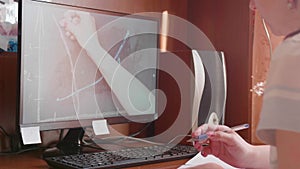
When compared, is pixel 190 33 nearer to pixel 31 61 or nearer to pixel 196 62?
pixel 196 62

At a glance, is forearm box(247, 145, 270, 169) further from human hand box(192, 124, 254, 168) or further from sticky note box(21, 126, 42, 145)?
sticky note box(21, 126, 42, 145)

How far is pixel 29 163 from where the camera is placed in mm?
1183

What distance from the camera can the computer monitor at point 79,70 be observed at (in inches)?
45.6

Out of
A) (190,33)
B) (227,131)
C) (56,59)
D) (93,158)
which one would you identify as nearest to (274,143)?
(227,131)

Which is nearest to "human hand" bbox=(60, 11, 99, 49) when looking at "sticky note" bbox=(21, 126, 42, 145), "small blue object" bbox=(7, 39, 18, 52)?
"small blue object" bbox=(7, 39, 18, 52)

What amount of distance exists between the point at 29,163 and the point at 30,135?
0.08 meters

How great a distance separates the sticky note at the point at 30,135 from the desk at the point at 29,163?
0.06 meters

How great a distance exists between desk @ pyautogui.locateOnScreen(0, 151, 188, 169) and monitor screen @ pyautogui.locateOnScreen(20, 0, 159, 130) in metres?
0.11

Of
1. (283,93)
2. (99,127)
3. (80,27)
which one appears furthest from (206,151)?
(283,93)

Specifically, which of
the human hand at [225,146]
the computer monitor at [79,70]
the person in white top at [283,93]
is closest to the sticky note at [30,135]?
the computer monitor at [79,70]

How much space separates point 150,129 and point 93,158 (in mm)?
543

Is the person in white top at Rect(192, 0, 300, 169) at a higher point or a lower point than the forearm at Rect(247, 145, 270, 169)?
higher

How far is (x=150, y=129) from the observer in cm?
166

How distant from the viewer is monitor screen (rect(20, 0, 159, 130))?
1161mm
